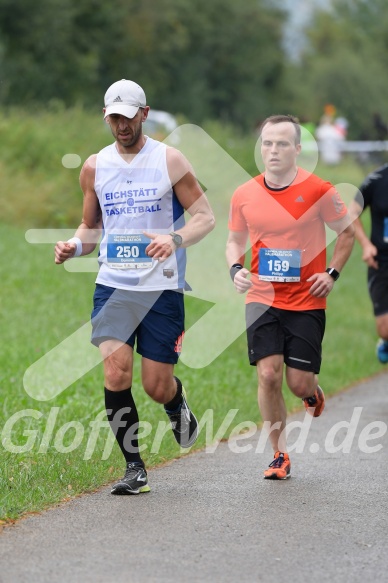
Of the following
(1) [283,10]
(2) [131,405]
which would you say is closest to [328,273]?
(2) [131,405]

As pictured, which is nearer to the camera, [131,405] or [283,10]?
[131,405]

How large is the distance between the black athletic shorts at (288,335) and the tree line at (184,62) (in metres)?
34.6

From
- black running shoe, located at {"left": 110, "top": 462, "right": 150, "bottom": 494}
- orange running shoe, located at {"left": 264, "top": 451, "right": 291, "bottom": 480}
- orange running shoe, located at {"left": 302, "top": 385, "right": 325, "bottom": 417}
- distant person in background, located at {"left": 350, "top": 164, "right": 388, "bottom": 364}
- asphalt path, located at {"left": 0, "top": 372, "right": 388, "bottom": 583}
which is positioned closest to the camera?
asphalt path, located at {"left": 0, "top": 372, "right": 388, "bottom": 583}

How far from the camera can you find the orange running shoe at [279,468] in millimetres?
7848

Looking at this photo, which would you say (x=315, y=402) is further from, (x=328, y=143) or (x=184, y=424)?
(x=328, y=143)

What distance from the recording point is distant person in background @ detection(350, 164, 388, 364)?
11.4m

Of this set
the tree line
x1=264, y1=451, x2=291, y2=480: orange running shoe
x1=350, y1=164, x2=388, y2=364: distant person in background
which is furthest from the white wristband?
the tree line

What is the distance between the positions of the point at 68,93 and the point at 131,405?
46.0 meters

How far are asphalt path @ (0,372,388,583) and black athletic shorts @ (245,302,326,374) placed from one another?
75 centimetres

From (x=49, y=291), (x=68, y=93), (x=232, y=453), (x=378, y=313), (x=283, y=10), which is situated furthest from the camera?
(x=283, y=10)

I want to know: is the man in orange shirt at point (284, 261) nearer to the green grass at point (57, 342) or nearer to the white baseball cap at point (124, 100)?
the white baseball cap at point (124, 100)

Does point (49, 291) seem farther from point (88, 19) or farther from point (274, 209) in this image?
point (88, 19)

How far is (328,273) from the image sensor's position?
773cm

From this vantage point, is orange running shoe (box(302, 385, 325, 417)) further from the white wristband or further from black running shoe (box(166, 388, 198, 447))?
the white wristband
